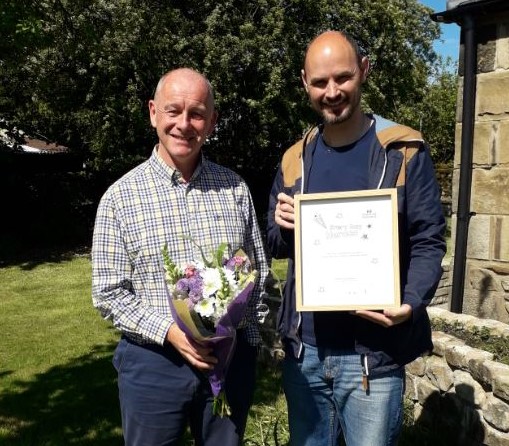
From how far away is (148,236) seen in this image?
2357mm

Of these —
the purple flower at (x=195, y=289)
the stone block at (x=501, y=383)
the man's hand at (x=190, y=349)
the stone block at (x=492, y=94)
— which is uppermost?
the stone block at (x=492, y=94)

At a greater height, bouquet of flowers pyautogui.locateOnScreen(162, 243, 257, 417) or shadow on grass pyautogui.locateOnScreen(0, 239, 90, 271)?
bouquet of flowers pyautogui.locateOnScreen(162, 243, 257, 417)

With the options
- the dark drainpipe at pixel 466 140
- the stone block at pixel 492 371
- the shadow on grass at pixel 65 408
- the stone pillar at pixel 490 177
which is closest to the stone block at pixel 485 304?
the stone pillar at pixel 490 177

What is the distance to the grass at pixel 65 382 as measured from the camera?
4.49 meters

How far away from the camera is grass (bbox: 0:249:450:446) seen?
14.7ft

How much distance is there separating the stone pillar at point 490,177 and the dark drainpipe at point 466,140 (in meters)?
0.07

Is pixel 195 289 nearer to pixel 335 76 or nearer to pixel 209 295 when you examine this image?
pixel 209 295

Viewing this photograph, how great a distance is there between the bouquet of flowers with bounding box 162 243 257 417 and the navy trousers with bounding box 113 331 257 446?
0.70 ft

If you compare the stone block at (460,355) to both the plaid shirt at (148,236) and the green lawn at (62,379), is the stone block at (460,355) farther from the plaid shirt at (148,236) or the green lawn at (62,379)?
the plaid shirt at (148,236)

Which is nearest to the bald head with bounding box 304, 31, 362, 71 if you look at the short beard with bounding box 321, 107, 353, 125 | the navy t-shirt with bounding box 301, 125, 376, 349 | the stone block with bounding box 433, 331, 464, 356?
the short beard with bounding box 321, 107, 353, 125

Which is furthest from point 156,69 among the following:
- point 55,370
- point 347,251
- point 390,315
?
point 390,315

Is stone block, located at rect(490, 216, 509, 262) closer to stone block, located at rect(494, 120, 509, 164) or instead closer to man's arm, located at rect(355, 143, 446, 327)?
stone block, located at rect(494, 120, 509, 164)

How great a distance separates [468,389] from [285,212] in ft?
7.66

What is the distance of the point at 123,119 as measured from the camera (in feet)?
44.5
